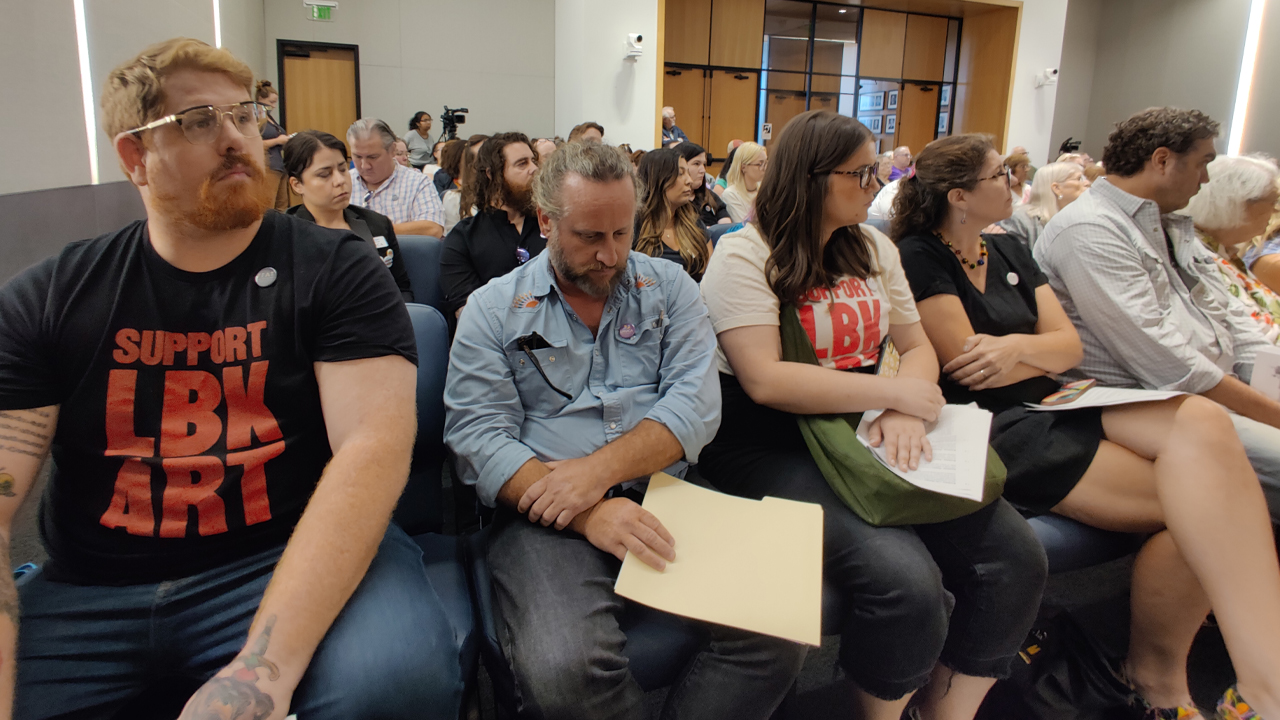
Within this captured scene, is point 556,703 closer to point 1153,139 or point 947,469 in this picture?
point 947,469

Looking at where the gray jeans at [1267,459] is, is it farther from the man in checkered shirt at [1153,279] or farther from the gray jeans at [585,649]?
the gray jeans at [585,649]

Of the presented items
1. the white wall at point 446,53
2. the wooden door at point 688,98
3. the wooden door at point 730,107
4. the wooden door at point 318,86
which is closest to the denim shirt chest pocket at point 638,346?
the white wall at point 446,53

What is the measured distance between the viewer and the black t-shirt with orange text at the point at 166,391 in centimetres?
97

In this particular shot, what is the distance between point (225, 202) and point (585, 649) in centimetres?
84

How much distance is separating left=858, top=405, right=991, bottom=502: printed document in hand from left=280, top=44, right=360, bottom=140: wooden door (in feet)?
28.9

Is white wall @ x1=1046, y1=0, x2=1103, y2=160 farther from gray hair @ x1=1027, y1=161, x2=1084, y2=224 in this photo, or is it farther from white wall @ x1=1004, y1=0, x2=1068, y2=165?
gray hair @ x1=1027, y1=161, x2=1084, y2=224

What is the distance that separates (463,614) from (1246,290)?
257cm

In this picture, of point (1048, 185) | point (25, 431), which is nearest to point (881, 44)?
point (1048, 185)

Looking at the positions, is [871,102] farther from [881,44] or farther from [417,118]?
[417,118]

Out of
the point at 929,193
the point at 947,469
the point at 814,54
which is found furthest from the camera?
the point at 814,54

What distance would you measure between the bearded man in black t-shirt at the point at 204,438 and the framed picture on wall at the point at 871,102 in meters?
11.0

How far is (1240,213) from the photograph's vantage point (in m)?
2.21

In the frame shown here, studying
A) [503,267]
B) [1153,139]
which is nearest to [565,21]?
[503,267]

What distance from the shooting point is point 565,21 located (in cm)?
854
